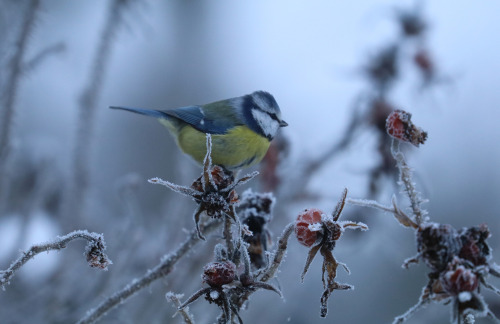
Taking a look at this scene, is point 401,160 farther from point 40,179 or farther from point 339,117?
point 40,179

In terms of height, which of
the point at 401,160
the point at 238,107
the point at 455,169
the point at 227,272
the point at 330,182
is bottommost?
the point at 227,272

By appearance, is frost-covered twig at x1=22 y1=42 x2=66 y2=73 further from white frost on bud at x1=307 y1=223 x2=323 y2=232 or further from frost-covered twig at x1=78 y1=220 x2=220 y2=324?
white frost on bud at x1=307 y1=223 x2=323 y2=232

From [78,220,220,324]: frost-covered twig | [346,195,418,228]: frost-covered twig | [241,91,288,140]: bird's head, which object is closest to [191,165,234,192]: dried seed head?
[78,220,220,324]: frost-covered twig

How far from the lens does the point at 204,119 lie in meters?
1.54

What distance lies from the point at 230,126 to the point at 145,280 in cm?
78

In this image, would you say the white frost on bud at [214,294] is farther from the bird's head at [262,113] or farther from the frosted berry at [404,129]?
the bird's head at [262,113]

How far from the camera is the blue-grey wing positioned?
151cm

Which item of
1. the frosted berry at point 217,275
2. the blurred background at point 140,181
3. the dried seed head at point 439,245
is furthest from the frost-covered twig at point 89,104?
the dried seed head at point 439,245

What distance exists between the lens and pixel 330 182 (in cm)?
161

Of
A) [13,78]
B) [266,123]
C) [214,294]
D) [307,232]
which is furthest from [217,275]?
[266,123]

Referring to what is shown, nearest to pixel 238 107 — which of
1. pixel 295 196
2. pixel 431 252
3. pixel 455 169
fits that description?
pixel 295 196

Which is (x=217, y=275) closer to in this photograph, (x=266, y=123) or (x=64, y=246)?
(x=64, y=246)

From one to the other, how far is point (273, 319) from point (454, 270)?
5.29 feet

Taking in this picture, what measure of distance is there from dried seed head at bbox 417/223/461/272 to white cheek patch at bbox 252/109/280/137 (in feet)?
2.90
